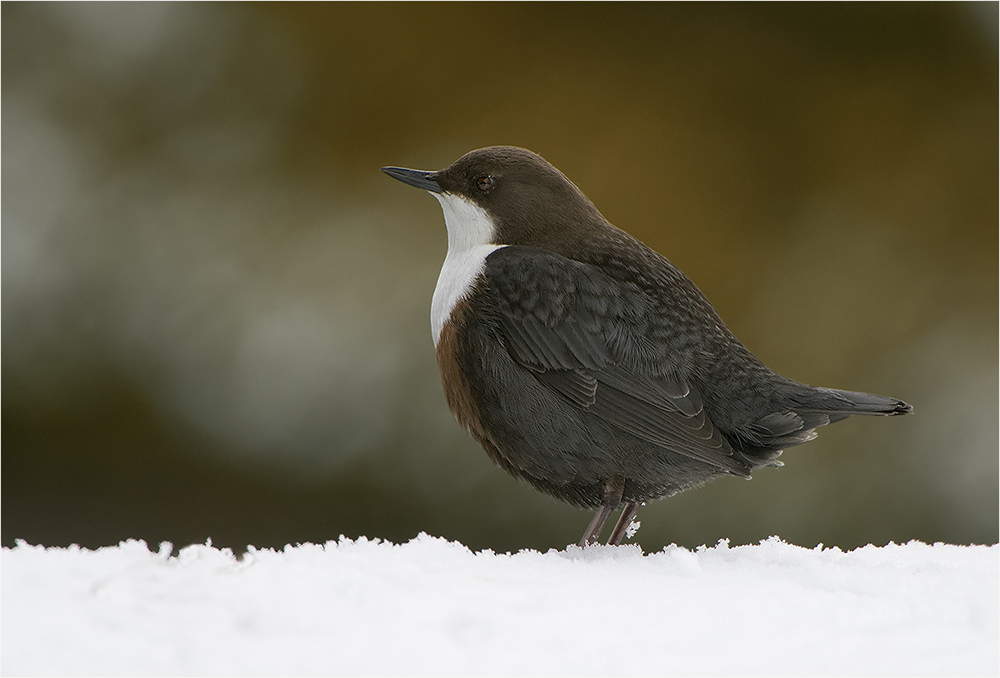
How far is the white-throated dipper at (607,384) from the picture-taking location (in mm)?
2211

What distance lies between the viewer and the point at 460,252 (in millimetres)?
2711

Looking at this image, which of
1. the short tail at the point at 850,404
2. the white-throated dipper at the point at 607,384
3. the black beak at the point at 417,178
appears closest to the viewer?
the short tail at the point at 850,404

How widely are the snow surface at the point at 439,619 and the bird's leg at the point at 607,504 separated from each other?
0.65m

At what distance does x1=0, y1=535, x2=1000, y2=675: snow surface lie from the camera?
3.99ft

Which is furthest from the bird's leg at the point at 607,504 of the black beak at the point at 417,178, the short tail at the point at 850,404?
the black beak at the point at 417,178

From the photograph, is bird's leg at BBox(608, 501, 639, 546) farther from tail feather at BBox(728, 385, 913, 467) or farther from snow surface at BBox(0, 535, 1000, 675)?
snow surface at BBox(0, 535, 1000, 675)

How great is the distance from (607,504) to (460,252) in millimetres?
902

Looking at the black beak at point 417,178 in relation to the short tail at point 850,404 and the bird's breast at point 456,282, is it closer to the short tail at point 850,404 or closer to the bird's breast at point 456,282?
the bird's breast at point 456,282

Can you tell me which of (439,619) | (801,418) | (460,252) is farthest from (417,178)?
(439,619)

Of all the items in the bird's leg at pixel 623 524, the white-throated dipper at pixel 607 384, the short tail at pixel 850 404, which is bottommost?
the bird's leg at pixel 623 524

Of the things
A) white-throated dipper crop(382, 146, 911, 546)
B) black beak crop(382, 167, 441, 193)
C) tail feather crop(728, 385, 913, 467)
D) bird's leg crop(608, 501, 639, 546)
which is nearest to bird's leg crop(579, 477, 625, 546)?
white-throated dipper crop(382, 146, 911, 546)

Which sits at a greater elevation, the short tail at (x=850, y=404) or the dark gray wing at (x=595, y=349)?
the short tail at (x=850, y=404)

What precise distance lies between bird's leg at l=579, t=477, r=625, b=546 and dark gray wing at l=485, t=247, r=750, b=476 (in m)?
0.17

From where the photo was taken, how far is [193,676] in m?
1.18
